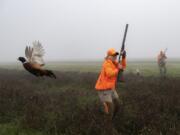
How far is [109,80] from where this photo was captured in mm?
6941

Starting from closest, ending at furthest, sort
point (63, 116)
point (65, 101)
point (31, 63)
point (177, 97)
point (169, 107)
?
point (31, 63), point (63, 116), point (169, 107), point (177, 97), point (65, 101)

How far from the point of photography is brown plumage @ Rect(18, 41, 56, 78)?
6434 mm

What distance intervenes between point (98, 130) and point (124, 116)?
1435 mm

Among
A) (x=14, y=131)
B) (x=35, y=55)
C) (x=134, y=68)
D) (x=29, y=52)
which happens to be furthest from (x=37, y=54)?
(x=134, y=68)

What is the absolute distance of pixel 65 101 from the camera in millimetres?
9445

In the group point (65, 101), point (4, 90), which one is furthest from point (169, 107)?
point (4, 90)

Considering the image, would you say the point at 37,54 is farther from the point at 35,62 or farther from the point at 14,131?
the point at 14,131

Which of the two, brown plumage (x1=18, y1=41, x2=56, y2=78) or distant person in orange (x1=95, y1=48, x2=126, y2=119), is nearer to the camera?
brown plumage (x1=18, y1=41, x2=56, y2=78)

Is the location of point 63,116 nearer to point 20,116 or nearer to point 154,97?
point 20,116

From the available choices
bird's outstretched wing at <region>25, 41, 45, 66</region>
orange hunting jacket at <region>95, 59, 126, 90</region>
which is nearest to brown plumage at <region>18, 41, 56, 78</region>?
bird's outstretched wing at <region>25, 41, 45, 66</region>

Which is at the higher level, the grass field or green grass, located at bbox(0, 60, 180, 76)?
the grass field

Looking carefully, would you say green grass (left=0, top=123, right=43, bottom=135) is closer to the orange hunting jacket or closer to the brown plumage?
the brown plumage

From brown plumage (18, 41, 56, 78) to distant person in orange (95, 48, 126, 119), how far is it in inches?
48.0

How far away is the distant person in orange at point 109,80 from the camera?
6.73m
